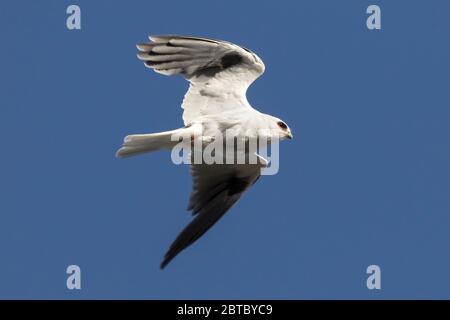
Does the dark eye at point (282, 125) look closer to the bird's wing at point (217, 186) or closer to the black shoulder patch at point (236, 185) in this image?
the bird's wing at point (217, 186)

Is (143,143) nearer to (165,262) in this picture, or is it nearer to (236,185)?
(165,262)

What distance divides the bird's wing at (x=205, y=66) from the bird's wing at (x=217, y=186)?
1.96 feet

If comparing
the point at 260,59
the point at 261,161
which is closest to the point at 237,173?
the point at 261,161

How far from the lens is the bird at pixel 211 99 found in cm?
1110

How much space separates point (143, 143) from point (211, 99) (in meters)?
1.24

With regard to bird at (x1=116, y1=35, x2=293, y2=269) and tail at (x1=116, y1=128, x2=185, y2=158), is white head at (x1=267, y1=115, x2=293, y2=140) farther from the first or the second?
tail at (x1=116, y1=128, x2=185, y2=158)

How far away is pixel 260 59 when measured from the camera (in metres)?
11.6

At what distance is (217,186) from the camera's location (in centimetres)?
1154

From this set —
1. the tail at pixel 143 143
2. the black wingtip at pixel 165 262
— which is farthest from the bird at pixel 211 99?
the tail at pixel 143 143

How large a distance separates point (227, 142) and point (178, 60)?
1.17 metres

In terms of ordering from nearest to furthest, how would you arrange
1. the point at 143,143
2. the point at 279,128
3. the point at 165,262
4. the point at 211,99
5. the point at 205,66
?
the point at 143,143 → the point at 165,262 → the point at 279,128 → the point at 211,99 → the point at 205,66

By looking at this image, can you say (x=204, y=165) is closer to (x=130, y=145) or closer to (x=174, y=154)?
(x=174, y=154)

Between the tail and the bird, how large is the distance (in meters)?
0.50

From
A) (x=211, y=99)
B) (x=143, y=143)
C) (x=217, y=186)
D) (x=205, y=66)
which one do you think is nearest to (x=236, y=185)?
(x=217, y=186)
